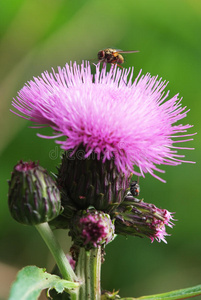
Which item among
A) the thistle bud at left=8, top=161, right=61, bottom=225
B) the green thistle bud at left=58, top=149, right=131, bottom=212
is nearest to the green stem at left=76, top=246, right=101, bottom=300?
the green thistle bud at left=58, top=149, right=131, bottom=212

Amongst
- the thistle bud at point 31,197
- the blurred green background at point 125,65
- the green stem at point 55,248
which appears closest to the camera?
the thistle bud at point 31,197

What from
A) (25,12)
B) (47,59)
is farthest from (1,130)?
(25,12)

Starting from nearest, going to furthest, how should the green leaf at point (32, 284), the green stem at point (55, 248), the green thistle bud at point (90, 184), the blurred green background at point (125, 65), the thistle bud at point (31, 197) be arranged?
the green leaf at point (32, 284)
the thistle bud at point (31, 197)
the green stem at point (55, 248)
the green thistle bud at point (90, 184)
the blurred green background at point (125, 65)

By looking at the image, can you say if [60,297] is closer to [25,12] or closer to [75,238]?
[75,238]

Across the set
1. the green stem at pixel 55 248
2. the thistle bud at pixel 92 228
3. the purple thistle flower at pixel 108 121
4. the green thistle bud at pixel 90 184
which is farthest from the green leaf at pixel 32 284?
the purple thistle flower at pixel 108 121

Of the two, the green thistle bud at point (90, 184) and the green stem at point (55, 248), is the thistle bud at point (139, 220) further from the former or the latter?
the green stem at point (55, 248)

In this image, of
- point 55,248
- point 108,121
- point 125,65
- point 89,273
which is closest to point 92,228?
point 55,248

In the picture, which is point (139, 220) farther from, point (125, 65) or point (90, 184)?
point (125, 65)

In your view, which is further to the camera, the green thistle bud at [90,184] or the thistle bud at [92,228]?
the green thistle bud at [90,184]
